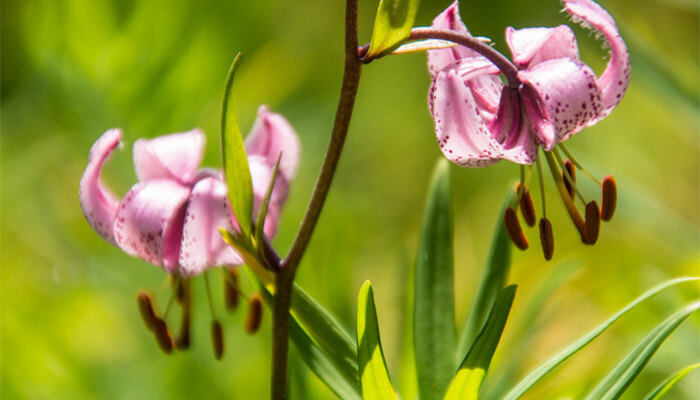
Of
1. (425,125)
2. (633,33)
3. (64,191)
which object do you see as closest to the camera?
(633,33)

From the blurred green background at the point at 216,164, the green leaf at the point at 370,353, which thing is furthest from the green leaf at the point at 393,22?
the blurred green background at the point at 216,164

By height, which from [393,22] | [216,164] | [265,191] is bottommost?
[216,164]

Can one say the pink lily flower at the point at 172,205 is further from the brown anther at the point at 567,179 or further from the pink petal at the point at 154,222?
the brown anther at the point at 567,179

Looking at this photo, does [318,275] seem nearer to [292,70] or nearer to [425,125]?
[292,70]

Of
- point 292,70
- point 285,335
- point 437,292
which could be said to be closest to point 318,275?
point 437,292

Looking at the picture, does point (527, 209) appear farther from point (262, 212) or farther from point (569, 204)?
point (262, 212)

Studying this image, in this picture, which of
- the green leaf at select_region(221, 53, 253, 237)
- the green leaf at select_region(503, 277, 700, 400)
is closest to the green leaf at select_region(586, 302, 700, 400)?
the green leaf at select_region(503, 277, 700, 400)

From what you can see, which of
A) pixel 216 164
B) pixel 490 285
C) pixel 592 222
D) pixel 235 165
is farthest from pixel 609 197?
pixel 216 164
